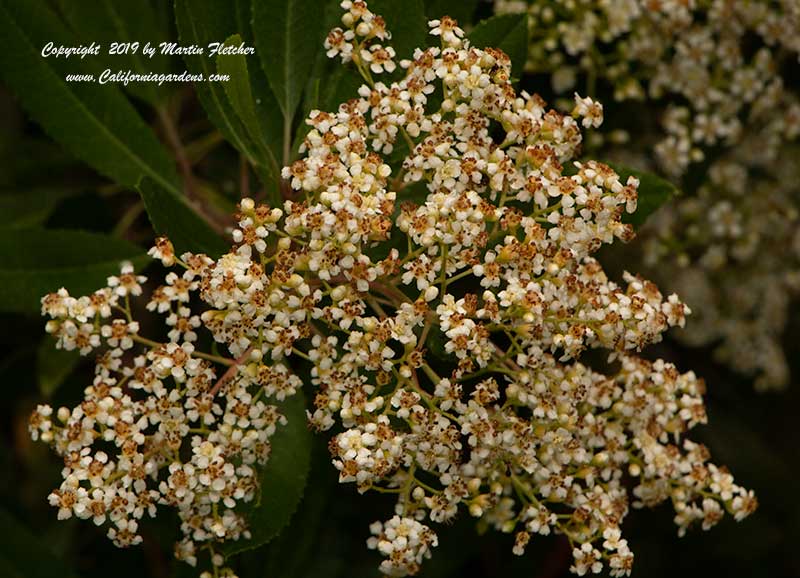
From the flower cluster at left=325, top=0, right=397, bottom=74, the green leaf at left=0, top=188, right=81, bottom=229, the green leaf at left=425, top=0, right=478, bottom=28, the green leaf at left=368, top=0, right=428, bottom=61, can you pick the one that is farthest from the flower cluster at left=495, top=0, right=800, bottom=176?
the green leaf at left=0, top=188, right=81, bottom=229

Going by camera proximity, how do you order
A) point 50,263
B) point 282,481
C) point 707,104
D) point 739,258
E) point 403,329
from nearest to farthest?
point 403,329
point 282,481
point 50,263
point 707,104
point 739,258

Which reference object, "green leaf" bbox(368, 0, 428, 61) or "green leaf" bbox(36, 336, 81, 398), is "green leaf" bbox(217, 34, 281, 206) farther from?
"green leaf" bbox(36, 336, 81, 398)

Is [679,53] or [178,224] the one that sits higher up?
[679,53]

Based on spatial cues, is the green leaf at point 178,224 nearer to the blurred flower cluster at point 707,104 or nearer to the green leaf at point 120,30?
the green leaf at point 120,30

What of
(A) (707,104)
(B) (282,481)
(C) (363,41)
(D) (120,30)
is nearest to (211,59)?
(C) (363,41)

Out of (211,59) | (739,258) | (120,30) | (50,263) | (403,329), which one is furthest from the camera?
(739,258)

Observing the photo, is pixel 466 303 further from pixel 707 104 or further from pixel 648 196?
pixel 707 104

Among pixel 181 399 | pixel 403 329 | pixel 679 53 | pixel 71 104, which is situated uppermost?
pixel 679 53
